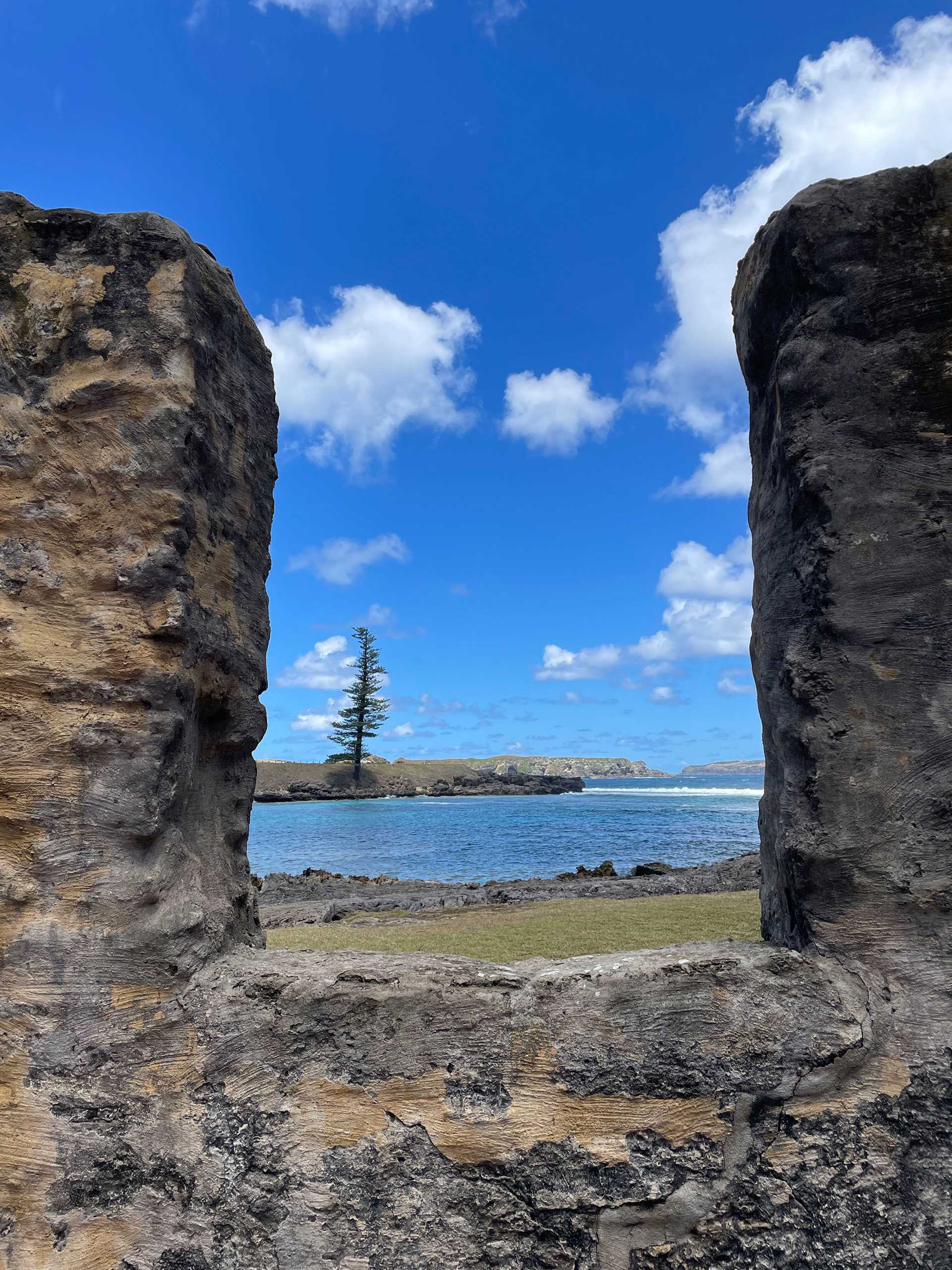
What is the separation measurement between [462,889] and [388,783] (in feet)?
159

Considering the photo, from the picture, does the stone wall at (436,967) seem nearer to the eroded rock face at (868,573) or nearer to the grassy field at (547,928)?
the eroded rock face at (868,573)

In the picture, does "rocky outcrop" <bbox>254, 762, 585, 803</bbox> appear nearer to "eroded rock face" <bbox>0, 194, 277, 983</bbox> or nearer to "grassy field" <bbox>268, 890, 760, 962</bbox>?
"grassy field" <bbox>268, 890, 760, 962</bbox>

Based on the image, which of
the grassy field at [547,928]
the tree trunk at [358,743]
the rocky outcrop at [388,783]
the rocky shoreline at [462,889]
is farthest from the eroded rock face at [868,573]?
the tree trunk at [358,743]

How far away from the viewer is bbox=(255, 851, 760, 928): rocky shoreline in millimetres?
11820

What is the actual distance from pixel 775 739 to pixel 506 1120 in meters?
1.41

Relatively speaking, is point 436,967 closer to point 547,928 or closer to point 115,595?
point 115,595

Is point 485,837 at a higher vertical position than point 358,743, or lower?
lower

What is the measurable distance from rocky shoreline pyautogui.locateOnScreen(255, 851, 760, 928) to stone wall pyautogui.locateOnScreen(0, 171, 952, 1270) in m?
8.98

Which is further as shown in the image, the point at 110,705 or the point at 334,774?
→ the point at 334,774

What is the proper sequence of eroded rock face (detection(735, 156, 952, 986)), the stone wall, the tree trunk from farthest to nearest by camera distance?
the tree trunk, eroded rock face (detection(735, 156, 952, 986)), the stone wall

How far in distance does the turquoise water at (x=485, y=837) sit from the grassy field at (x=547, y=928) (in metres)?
6.07

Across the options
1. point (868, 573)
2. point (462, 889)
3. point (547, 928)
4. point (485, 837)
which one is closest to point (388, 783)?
point (485, 837)

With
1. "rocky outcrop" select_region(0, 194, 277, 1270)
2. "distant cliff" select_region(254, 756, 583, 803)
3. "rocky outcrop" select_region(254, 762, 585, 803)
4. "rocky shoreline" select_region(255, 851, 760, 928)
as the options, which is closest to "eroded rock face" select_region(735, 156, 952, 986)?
"rocky outcrop" select_region(0, 194, 277, 1270)

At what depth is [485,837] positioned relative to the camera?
27734mm
